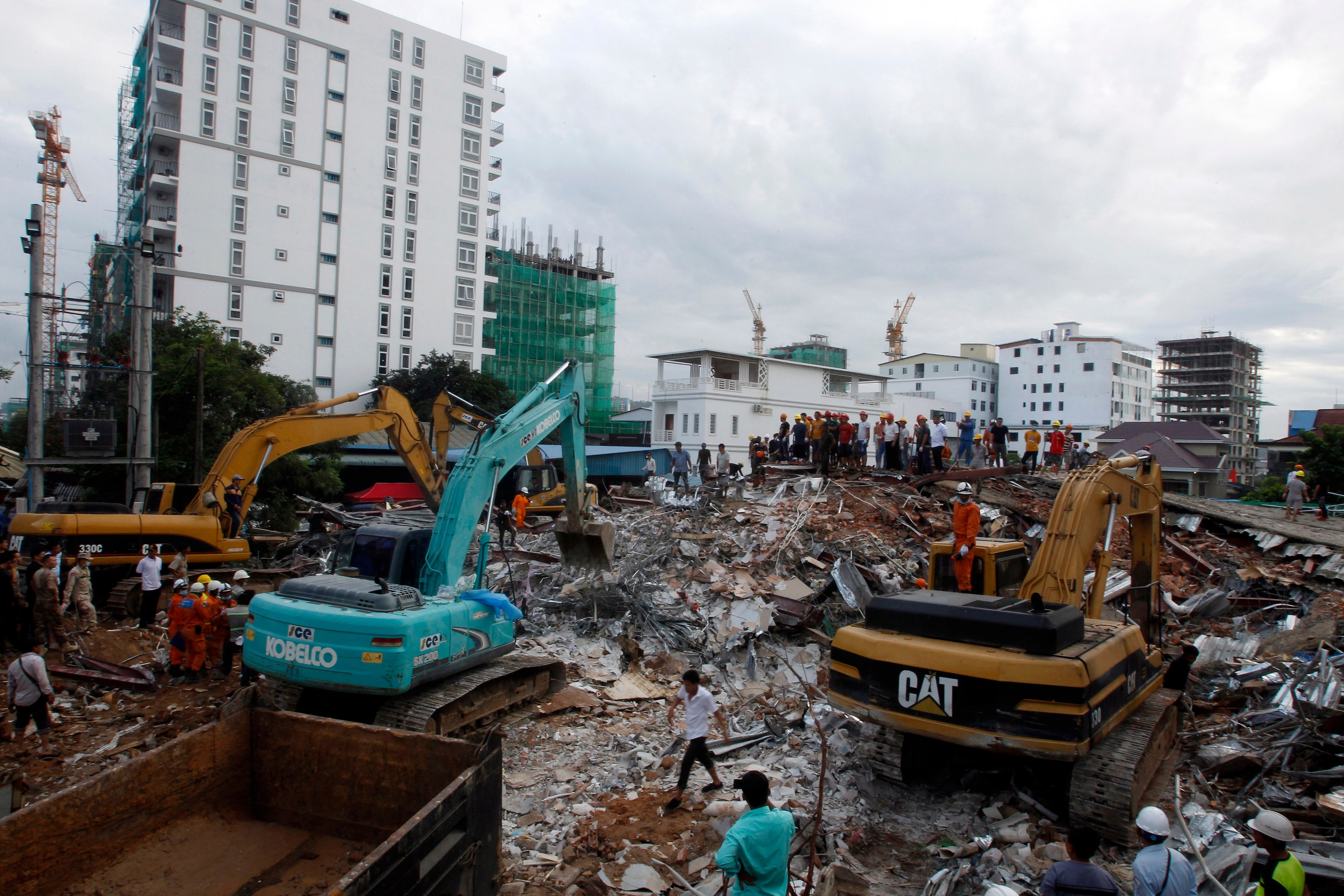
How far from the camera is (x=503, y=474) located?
951 centimetres

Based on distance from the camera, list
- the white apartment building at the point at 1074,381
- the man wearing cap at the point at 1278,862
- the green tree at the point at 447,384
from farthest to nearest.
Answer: the white apartment building at the point at 1074,381, the green tree at the point at 447,384, the man wearing cap at the point at 1278,862

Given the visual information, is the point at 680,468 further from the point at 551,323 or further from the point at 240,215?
the point at 551,323

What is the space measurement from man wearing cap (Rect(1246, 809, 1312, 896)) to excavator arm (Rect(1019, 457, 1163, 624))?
2.20 metres

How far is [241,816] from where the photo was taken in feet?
17.3

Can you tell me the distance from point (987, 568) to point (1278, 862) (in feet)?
13.5

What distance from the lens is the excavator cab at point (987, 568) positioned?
7910mm

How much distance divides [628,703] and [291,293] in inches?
1658

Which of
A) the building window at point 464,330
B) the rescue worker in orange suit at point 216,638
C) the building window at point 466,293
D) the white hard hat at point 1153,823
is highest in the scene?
the building window at point 466,293

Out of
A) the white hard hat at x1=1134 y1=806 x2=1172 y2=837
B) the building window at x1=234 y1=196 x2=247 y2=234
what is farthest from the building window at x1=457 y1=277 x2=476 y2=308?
the white hard hat at x1=1134 y1=806 x2=1172 y2=837

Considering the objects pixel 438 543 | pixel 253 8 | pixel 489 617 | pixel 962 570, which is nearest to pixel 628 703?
pixel 489 617

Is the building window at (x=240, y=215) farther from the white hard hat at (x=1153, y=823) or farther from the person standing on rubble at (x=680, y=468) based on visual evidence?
the white hard hat at (x=1153, y=823)

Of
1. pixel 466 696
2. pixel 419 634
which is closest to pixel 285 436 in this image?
pixel 466 696

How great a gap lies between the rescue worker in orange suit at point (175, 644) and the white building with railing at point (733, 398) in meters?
32.1

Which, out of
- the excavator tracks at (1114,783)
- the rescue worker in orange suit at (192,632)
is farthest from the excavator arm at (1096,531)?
the rescue worker in orange suit at (192,632)
